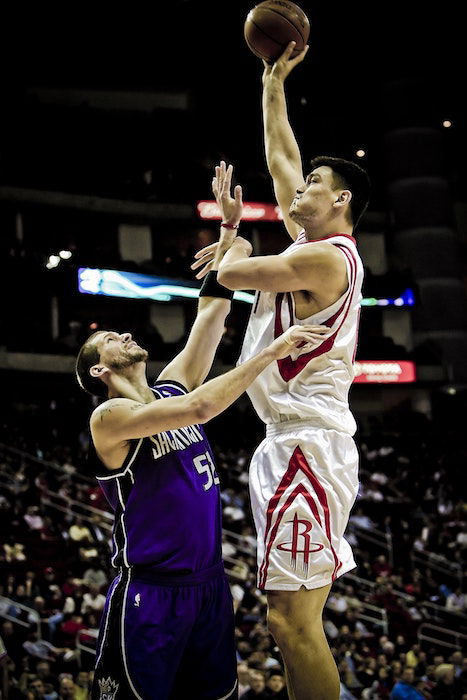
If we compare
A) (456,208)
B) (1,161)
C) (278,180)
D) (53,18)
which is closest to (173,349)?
(1,161)

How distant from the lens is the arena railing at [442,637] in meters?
12.5

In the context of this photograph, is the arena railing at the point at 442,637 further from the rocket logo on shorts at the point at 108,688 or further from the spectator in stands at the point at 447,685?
the rocket logo on shorts at the point at 108,688

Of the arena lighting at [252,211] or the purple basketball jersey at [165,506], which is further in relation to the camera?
the arena lighting at [252,211]

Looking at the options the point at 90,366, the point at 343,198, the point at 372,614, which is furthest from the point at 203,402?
the point at 372,614

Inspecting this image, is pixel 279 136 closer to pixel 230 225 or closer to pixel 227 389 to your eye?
pixel 230 225

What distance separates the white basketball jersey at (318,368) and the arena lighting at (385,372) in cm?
1946

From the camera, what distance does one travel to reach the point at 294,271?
3.51m

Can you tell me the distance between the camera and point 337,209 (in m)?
3.76

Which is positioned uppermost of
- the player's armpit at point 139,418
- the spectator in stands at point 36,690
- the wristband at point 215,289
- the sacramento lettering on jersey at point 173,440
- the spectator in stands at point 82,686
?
the wristband at point 215,289

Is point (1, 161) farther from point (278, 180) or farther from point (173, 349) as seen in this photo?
point (278, 180)

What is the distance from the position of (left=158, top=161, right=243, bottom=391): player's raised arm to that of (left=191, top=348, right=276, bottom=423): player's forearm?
75 centimetres

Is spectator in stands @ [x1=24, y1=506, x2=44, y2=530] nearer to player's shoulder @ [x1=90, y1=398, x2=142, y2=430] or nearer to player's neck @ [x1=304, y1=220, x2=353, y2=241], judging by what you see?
player's shoulder @ [x1=90, y1=398, x2=142, y2=430]

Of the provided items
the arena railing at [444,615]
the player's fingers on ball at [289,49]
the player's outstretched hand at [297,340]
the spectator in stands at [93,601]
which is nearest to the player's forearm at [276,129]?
the player's fingers on ball at [289,49]

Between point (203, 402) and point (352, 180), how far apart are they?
121cm
